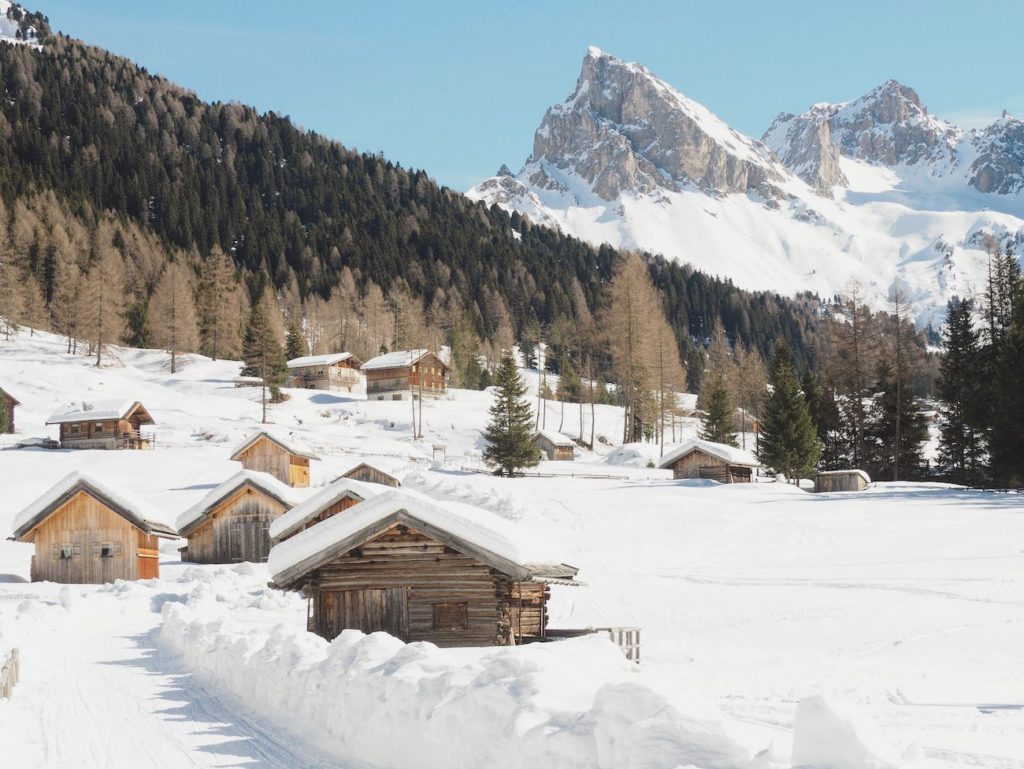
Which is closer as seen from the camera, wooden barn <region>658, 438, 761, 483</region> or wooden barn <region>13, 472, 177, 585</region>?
wooden barn <region>13, 472, 177, 585</region>

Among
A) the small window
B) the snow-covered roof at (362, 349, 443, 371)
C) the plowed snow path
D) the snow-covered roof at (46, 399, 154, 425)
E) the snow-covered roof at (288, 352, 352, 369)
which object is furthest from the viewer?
the snow-covered roof at (288, 352, 352, 369)

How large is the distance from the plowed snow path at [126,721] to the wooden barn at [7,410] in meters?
59.2

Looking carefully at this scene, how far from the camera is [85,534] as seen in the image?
39281 mm

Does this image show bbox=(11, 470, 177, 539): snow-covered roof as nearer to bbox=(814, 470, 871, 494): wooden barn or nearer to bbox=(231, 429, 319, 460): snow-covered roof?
bbox=(231, 429, 319, 460): snow-covered roof

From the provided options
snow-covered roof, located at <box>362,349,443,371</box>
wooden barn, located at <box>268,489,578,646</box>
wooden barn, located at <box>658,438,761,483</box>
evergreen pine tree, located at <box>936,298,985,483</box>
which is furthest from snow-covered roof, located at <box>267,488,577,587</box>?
snow-covered roof, located at <box>362,349,443,371</box>

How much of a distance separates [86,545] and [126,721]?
29448 millimetres

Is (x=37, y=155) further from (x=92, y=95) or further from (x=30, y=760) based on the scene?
(x=30, y=760)

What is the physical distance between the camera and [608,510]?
161 feet

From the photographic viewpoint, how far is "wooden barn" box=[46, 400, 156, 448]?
231 ft

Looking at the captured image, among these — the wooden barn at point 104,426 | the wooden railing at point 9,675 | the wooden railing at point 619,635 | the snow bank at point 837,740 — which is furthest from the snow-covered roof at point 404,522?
the wooden barn at point 104,426

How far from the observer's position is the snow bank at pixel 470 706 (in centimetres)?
685

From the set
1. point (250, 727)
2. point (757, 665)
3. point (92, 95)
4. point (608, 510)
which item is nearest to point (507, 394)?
point (608, 510)

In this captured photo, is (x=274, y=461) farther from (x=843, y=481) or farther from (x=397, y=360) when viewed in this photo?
(x=397, y=360)

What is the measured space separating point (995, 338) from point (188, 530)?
4564 cm
